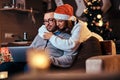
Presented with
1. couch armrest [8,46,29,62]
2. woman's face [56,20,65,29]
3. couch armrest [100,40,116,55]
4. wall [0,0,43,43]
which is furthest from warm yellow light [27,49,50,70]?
wall [0,0,43,43]

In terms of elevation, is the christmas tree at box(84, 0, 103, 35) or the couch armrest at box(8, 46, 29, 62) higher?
the christmas tree at box(84, 0, 103, 35)

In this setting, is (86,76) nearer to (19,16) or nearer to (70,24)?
(70,24)

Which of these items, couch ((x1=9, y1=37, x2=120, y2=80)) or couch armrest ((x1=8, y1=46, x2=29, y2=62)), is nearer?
couch ((x1=9, y1=37, x2=120, y2=80))

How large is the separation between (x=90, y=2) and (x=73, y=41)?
340 cm

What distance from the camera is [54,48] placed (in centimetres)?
277

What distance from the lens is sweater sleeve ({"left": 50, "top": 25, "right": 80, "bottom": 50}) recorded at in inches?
101

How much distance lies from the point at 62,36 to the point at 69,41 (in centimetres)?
19

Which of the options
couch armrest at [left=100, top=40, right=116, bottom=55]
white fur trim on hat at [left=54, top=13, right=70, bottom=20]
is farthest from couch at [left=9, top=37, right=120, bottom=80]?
white fur trim on hat at [left=54, top=13, right=70, bottom=20]

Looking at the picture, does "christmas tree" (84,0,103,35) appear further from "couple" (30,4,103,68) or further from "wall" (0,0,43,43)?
"couple" (30,4,103,68)

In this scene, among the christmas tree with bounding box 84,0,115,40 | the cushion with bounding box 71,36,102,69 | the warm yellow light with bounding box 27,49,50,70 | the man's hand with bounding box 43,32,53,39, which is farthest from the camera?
the christmas tree with bounding box 84,0,115,40

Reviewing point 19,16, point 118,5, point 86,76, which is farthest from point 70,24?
point 118,5

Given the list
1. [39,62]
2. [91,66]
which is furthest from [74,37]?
[39,62]

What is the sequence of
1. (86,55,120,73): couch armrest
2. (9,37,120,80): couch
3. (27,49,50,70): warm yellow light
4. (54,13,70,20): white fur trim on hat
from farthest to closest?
(54,13,70,20): white fur trim on hat < (86,55,120,73): couch armrest < (27,49,50,70): warm yellow light < (9,37,120,80): couch

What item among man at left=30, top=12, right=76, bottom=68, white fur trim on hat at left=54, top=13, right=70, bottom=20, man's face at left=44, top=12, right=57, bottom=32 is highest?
white fur trim on hat at left=54, top=13, right=70, bottom=20
